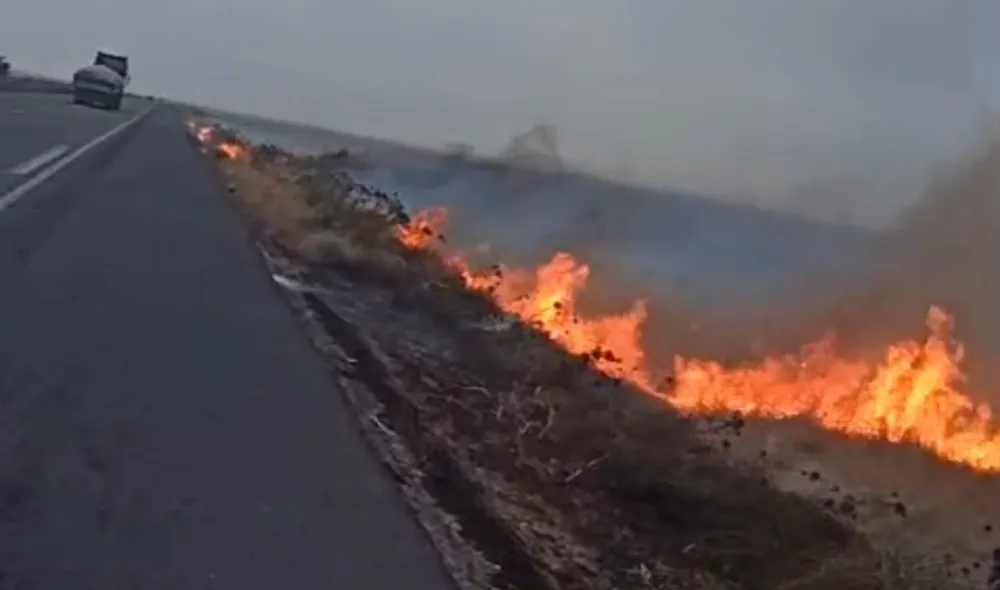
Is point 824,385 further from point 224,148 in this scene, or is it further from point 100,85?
point 100,85

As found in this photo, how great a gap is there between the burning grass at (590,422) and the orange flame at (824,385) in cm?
4

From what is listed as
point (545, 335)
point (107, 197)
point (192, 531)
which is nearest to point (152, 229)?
point (107, 197)

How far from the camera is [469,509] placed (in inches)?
312

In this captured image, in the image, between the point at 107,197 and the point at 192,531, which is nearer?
the point at 192,531

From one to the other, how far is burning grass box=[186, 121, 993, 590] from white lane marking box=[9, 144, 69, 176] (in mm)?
3869

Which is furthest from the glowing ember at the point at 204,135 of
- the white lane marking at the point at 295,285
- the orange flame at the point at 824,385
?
the white lane marking at the point at 295,285

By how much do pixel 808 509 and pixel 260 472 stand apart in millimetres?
5316

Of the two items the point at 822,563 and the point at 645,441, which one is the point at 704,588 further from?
the point at 645,441

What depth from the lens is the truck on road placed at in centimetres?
6738

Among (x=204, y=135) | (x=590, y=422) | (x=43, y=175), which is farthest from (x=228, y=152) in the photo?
(x=590, y=422)

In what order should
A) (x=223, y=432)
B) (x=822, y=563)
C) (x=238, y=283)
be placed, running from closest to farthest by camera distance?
(x=223, y=432) → (x=822, y=563) → (x=238, y=283)

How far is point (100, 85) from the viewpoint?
222ft

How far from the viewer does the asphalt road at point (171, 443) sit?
5699 mm

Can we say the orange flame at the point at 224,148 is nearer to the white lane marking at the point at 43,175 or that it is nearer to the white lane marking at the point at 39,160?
the white lane marking at the point at 43,175
